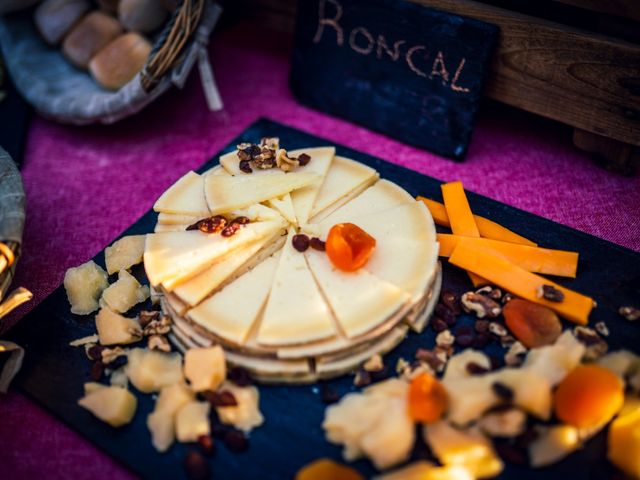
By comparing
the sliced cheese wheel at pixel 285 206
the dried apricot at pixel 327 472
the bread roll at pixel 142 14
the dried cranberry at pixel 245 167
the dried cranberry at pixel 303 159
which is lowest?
the dried apricot at pixel 327 472

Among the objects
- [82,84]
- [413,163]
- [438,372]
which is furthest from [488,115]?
[82,84]

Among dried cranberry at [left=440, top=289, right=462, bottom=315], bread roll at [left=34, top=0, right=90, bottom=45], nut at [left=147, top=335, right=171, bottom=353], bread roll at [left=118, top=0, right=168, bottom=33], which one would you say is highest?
bread roll at [left=118, top=0, right=168, bottom=33]

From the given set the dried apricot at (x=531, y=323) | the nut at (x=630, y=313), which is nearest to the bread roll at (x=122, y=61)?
the dried apricot at (x=531, y=323)

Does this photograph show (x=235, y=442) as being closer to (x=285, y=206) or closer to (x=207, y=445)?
(x=207, y=445)

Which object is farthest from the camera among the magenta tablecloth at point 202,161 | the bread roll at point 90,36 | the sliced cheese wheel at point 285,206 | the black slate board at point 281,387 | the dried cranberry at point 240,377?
the bread roll at point 90,36

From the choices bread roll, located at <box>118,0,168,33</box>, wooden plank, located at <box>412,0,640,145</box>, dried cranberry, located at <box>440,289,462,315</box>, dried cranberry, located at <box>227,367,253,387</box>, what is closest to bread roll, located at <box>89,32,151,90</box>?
bread roll, located at <box>118,0,168,33</box>

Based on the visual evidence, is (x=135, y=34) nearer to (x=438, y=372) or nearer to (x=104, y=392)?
(x=104, y=392)

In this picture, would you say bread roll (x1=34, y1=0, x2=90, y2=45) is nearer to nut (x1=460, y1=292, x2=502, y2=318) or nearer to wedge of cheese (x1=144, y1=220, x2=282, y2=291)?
wedge of cheese (x1=144, y1=220, x2=282, y2=291)

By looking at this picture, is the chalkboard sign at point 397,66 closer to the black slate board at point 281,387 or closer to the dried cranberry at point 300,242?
the black slate board at point 281,387
